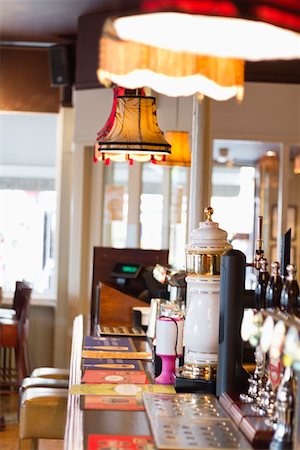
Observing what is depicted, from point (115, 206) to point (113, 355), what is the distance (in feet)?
14.5

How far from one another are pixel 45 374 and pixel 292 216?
441 cm

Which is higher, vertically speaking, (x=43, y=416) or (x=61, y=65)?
(x=61, y=65)

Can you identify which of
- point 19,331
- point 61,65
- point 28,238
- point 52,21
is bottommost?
point 19,331

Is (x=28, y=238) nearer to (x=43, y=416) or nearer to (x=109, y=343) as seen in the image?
(x=109, y=343)

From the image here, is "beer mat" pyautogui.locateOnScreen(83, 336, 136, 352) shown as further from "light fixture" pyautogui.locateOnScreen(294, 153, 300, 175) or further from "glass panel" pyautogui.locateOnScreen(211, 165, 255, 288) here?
"glass panel" pyautogui.locateOnScreen(211, 165, 255, 288)

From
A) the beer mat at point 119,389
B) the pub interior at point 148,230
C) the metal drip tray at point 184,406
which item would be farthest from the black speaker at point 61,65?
the metal drip tray at point 184,406

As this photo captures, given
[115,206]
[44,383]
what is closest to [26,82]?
[115,206]

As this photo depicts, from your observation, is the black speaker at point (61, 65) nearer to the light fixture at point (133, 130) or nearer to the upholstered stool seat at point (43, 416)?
the light fixture at point (133, 130)

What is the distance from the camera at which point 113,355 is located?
3223mm

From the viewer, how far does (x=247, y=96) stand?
7.38 m

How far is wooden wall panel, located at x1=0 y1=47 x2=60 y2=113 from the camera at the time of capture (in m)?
8.48

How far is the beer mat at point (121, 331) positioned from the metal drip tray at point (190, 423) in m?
1.42

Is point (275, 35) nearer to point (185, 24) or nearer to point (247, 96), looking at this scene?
point (185, 24)

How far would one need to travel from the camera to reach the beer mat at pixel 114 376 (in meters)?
2.68
